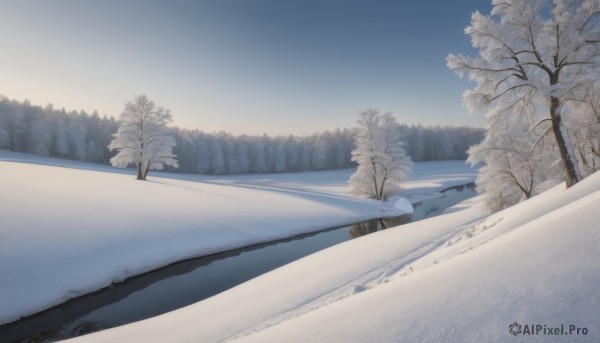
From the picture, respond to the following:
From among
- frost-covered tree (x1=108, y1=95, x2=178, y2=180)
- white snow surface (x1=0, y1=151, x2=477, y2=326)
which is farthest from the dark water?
frost-covered tree (x1=108, y1=95, x2=178, y2=180)

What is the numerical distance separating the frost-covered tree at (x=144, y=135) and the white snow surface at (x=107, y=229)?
647 cm

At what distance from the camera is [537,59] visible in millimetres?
9344

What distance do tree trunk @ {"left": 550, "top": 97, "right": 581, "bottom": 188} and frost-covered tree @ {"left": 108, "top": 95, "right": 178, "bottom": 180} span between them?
3304 centimetres

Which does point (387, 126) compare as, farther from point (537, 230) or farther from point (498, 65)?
point (537, 230)

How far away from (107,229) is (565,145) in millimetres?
20812

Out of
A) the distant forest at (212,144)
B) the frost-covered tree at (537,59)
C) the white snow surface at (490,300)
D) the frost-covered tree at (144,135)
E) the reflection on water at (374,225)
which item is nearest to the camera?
the white snow surface at (490,300)

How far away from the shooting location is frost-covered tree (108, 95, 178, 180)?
107ft

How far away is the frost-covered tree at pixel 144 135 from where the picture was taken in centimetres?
3266

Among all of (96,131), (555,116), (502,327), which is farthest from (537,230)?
(96,131)

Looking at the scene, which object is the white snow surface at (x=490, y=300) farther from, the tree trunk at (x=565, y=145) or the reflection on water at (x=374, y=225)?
the reflection on water at (x=374, y=225)

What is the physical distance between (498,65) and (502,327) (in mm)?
10222

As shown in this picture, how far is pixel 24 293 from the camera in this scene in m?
9.68

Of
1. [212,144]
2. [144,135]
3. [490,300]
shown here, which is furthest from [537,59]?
[212,144]

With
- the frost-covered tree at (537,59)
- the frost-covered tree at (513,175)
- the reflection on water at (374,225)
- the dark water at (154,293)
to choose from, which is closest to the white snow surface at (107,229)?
the dark water at (154,293)
